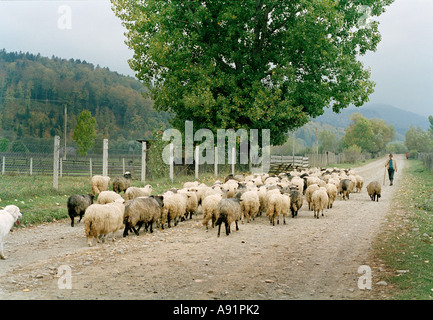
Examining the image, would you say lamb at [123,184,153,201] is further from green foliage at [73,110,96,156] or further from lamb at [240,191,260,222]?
green foliage at [73,110,96,156]

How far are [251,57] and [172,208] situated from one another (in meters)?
18.9

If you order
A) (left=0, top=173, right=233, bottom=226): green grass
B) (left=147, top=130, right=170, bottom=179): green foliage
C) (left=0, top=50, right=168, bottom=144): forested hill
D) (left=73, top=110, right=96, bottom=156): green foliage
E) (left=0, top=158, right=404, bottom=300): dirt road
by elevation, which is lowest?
(left=0, top=158, right=404, bottom=300): dirt road

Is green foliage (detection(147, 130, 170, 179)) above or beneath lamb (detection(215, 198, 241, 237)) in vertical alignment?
above

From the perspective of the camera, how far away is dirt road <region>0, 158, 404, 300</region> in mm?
5707

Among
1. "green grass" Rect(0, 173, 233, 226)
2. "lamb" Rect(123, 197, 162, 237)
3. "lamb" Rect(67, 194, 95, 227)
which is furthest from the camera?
"green grass" Rect(0, 173, 233, 226)

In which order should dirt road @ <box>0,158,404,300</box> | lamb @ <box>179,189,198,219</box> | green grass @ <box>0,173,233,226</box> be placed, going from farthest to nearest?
lamb @ <box>179,189,198,219</box>
green grass @ <box>0,173,233,226</box>
dirt road @ <box>0,158,404,300</box>

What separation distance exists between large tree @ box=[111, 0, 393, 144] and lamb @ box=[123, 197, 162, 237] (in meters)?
15.0

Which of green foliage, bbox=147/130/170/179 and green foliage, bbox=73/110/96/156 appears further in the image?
green foliage, bbox=73/110/96/156

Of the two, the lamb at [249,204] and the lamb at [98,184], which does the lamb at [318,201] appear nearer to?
the lamb at [249,204]

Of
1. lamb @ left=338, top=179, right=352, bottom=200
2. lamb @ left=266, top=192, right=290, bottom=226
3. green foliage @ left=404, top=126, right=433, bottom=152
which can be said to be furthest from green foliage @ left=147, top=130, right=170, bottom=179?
green foliage @ left=404, top=126, right=433, bottom=152

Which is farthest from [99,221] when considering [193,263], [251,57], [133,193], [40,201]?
[251,57]

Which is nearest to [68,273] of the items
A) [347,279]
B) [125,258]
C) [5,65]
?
[125,258]

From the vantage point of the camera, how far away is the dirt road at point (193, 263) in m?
5.71

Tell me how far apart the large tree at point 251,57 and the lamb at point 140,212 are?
1503 cm
